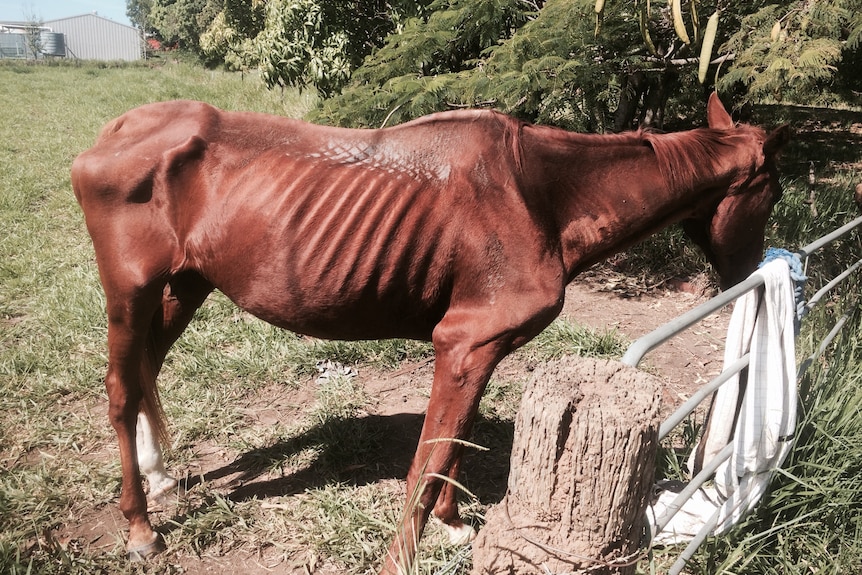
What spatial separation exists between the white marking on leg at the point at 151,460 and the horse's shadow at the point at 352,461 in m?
0.12

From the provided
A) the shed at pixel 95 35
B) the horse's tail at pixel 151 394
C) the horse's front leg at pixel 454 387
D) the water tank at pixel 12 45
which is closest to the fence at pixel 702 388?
the horse's front leg at pixel 454 387

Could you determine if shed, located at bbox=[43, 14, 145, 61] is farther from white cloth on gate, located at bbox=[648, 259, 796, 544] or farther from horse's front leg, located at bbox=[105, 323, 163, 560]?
white cloth on gate, located at bbox=[648, 259, 796, 544]

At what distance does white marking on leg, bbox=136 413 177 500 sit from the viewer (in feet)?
9.50

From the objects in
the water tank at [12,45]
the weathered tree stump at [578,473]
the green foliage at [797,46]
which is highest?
the green foliage at [797,46]

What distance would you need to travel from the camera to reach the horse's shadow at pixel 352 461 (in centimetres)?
304

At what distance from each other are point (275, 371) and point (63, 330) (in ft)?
5.67

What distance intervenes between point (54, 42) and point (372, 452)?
242 ft

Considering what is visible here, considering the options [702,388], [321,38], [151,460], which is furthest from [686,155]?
[321,38]

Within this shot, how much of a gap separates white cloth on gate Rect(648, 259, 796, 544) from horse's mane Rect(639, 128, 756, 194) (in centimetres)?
51

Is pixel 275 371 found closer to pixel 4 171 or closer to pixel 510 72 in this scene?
pixel 510 72

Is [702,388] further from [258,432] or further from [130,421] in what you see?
[258,432]

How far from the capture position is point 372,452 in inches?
130

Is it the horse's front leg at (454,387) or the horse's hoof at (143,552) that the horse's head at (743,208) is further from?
the horse's hoof at (143,552)

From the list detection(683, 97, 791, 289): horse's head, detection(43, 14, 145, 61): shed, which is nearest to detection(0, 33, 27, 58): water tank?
detection(43, 14, 145, 61): shed
